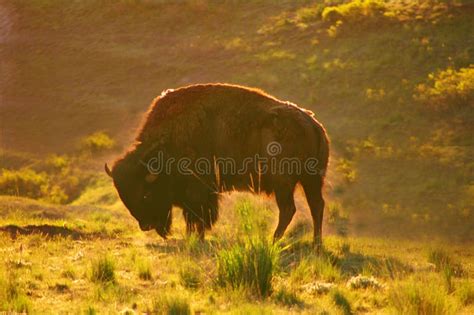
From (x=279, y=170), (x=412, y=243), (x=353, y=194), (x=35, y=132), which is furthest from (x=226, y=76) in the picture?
(x=279, y=170)

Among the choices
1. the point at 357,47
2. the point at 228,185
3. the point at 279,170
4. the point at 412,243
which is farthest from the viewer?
the point at 357,47

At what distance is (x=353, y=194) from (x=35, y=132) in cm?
1384

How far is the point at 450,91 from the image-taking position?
2247 centimetres

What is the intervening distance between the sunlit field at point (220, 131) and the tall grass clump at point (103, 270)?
25 mm

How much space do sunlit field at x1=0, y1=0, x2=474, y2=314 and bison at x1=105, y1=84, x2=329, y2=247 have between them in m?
0.45

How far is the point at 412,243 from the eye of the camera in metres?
13.0

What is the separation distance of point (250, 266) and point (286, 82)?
20865mm

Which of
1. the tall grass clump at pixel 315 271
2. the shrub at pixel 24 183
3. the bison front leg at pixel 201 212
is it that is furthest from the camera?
the shrub at pixel 24 183

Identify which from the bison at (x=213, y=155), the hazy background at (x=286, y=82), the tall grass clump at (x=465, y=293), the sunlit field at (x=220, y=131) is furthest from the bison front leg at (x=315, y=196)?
the hazy background at (x=286, y=82)

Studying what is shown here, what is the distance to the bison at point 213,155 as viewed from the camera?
10.3m

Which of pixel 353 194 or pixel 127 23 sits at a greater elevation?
pixel 127 23

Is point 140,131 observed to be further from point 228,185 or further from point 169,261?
point 169,261

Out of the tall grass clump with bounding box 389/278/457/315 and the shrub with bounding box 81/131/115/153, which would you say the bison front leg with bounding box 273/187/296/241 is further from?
the shrub with bounding box 81/131/115/153

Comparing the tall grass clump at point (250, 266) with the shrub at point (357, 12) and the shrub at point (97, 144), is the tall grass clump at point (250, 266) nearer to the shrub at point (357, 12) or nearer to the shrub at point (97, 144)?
the shrub at point (97, 144)
